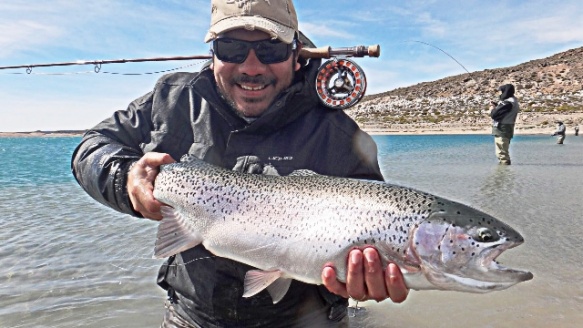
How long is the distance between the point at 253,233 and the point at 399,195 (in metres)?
0.83

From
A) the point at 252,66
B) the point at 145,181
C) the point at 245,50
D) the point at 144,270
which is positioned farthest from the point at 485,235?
the point at 144,270

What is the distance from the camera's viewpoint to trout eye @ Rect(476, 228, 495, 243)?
7.80 feet

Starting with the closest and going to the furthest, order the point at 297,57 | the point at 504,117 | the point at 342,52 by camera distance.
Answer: the point at 297,57 < the point at 342,52 < the point at 504,117

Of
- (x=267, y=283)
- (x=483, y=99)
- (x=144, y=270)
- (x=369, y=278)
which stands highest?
(x=369, y=278)

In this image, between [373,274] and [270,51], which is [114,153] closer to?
[270,51]

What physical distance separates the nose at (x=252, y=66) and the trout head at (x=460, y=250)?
4.44ft

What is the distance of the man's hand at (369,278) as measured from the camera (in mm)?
2393

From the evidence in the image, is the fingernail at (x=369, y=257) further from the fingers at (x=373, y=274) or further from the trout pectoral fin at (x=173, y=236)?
the trout pectoral fin at (x=173, y=236)

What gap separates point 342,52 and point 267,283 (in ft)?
6.69

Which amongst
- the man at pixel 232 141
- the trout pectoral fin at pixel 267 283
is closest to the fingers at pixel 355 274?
the trout pectoral fin at pixel 267 283

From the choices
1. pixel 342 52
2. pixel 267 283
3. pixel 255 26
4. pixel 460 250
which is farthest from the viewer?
pixel 342 52

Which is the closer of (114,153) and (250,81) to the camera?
(114,153)

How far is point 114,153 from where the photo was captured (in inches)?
112

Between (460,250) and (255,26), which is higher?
(255,26)
